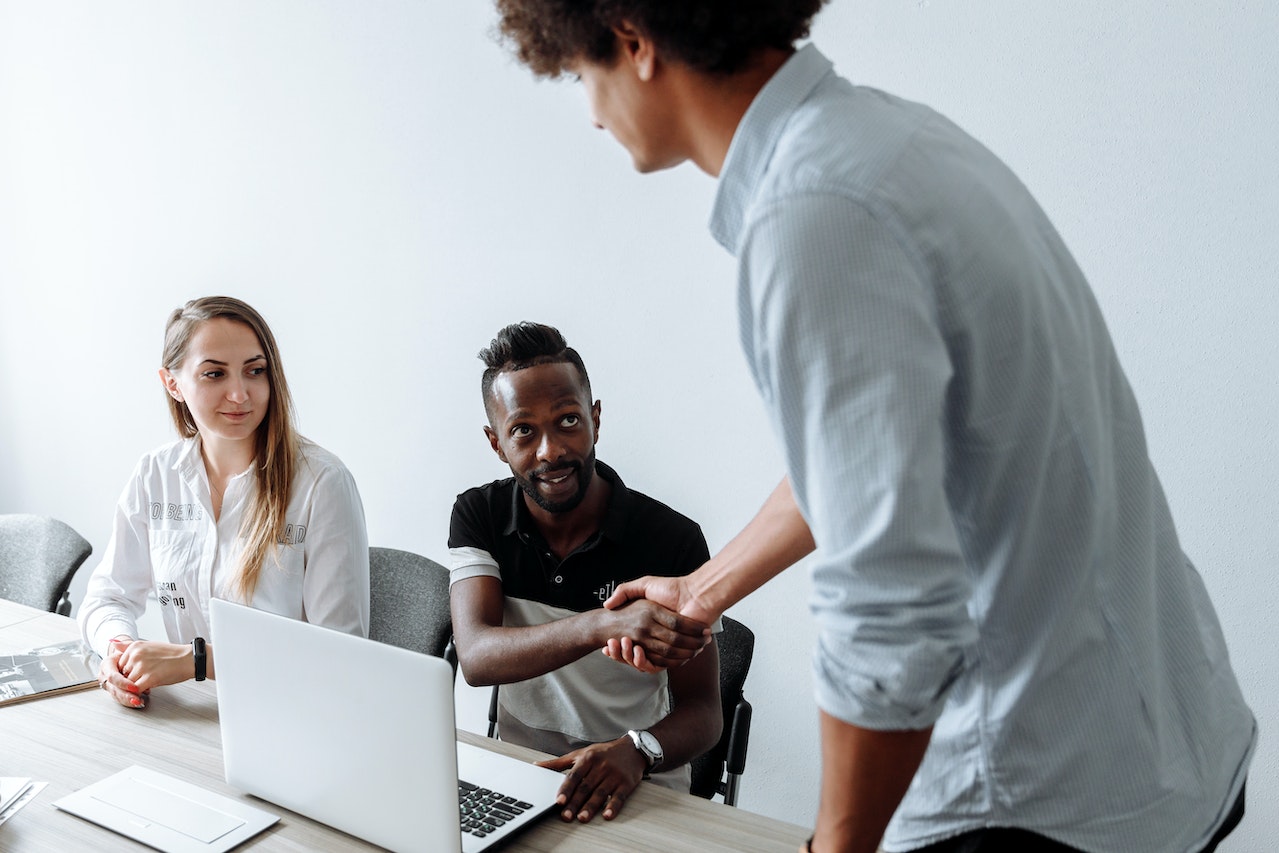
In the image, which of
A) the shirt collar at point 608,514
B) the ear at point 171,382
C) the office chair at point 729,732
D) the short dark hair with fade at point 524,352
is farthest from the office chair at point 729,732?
the ear at point 171,382

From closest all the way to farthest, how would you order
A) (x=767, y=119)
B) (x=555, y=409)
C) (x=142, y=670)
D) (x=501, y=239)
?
(x=767, y=119), (x=142, y=670), (x=555, y=409), (x=501, y=239)

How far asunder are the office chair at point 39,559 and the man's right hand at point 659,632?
67.5 inches

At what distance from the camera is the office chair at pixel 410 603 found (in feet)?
7.57

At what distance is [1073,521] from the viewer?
0.79 meters

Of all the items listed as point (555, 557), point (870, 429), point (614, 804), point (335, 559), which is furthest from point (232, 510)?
point (870, 429)

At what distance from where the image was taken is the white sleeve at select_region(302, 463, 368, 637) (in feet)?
→ 6.97

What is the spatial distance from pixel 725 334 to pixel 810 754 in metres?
1.04

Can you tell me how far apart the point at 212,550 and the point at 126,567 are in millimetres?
218

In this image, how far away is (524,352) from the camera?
201cm

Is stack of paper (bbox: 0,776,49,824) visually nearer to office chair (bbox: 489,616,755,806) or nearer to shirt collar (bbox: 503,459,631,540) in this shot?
shirt collar (bbox: 503,459,631,540)

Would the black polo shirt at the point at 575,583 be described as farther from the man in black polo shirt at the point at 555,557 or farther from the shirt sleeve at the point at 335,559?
the shirt sleeve at the point at 335,559

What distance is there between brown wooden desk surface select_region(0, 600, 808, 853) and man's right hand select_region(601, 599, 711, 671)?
0.60ft

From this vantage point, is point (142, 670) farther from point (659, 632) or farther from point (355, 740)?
point (659, 632)

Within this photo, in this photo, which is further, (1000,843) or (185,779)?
(185,779)
